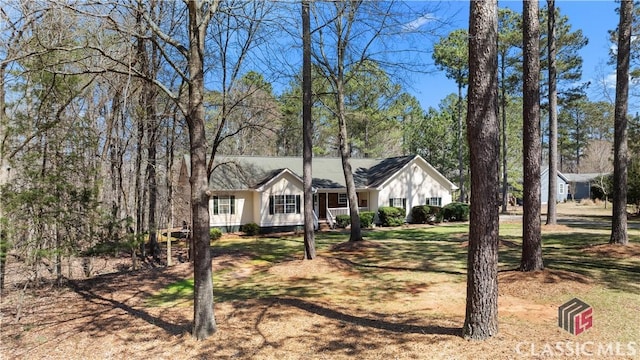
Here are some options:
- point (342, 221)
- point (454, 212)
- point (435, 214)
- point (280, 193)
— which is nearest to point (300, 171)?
point (280, 193)

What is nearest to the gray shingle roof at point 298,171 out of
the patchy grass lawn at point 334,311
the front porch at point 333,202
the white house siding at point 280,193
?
the white house siding at point 280,193

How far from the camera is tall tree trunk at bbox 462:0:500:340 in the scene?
4590 mm

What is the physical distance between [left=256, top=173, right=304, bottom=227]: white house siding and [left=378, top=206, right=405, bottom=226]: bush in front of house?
5.03m

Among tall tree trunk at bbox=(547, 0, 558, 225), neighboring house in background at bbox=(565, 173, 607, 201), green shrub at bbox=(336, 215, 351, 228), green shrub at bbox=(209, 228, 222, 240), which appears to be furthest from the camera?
neighboring house in background at bbox=(565, 173, 607, 201)

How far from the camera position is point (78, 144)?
861cm

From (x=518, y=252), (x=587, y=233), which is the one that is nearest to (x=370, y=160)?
(x=587, y=233)

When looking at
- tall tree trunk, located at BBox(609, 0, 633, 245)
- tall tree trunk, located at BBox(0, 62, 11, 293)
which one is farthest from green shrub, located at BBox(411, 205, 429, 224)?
tall tree trunk, located at BBox(0, 62, 11, 293)

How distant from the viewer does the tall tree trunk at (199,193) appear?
17.5ft

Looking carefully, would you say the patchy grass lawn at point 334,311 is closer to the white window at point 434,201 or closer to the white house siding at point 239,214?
the white house siding at point 239,214

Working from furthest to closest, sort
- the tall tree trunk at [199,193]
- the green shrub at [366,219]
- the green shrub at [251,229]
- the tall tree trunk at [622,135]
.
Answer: the green shrub at [366,219], the green shrub at [251,229], the tall tree trunk at [622,135], the tall tree trunk at [199,193]

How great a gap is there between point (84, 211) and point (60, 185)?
96 cm

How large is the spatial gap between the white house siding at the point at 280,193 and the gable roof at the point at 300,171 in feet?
1.26

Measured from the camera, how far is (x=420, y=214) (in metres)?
23.9

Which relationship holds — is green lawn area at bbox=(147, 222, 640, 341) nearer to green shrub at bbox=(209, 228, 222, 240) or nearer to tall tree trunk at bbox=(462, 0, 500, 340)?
tall tree trunk at bbox=(462, 0, 500, 340)
